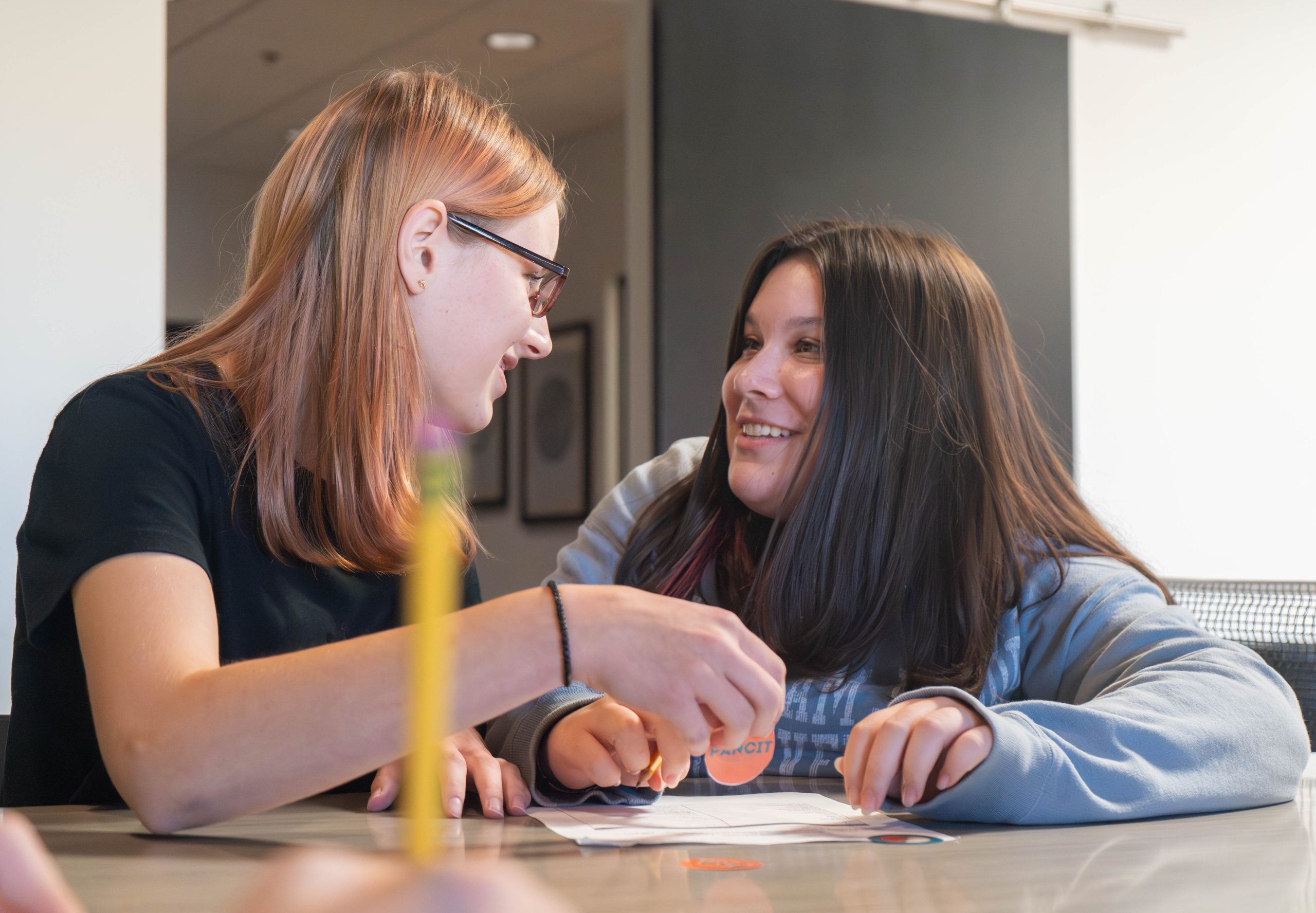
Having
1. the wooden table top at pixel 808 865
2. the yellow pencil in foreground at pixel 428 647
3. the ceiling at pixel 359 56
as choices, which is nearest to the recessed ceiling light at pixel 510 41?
the ceiling at pixel 359 56

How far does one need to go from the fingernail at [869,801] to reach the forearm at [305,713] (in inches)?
11.0

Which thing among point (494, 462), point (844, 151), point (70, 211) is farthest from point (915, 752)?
point (494, 462)

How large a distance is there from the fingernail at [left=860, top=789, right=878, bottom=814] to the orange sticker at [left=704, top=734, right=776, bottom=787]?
25 centimetres

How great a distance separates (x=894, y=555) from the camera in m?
1.58

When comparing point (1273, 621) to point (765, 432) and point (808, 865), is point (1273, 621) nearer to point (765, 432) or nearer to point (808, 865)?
point (765, 432)

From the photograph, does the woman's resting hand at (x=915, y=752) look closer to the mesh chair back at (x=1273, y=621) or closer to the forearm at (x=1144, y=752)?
the forearm at (x=1144, y=752)

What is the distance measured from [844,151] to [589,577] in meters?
2.19

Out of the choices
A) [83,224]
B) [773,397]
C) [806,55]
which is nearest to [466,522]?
[773,397]

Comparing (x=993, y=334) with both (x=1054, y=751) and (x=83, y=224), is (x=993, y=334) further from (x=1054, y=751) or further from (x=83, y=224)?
(x=83, y=224)

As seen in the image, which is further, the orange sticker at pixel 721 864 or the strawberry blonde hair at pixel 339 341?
the strawberry blonde hair at pixel 339 341

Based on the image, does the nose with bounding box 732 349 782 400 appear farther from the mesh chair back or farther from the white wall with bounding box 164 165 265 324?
the white wall with bounding box 164 165 265 324

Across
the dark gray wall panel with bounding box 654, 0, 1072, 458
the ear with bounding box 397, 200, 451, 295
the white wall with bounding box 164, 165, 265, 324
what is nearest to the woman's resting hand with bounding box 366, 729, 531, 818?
the ear with bounding box 397, 200, 451, 295

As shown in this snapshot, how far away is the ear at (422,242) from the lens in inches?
50.3

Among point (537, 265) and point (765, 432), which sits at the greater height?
point (537, 265)
